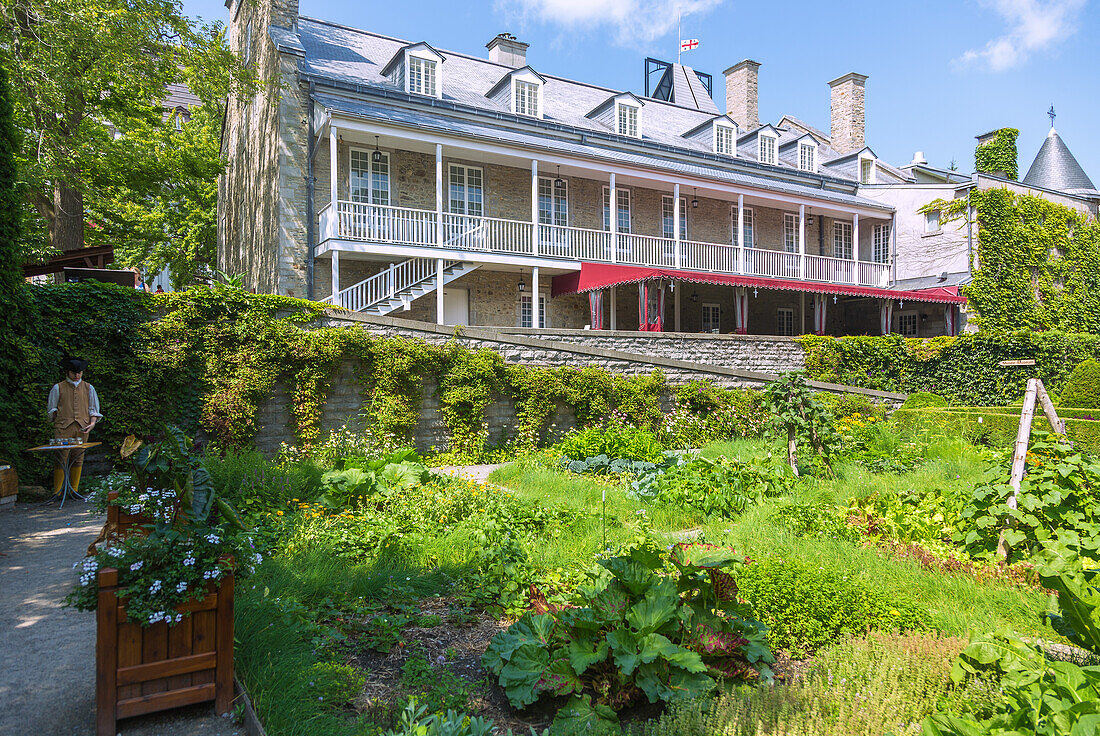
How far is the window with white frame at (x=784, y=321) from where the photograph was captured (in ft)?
78.6

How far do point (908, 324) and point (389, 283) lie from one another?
64.4 feet

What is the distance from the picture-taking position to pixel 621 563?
362cm

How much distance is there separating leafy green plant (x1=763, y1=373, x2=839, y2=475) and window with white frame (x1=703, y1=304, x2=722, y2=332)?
46.3ft

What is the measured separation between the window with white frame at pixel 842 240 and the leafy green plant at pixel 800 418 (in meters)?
18.8

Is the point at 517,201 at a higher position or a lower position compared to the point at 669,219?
lower

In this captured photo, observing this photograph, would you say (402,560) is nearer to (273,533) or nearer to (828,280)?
(273,533)

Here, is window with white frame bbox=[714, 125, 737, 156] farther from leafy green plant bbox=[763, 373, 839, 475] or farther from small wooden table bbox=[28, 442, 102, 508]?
small wooden table bbox=[28, 442, 102, 508]

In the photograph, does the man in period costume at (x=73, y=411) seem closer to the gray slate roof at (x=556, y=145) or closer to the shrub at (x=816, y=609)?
the shrub at (x=816, y=609)

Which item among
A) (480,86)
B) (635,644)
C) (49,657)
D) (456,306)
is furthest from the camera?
(480,86)

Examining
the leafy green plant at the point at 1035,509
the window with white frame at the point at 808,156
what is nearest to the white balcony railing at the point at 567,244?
the window with white frame at the point at 808,156

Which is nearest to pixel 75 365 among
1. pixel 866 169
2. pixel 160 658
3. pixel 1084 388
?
pixel 160 658

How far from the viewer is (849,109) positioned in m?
28.2

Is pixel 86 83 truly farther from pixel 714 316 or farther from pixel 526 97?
pixel 714 316

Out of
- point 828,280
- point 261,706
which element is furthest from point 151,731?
point 828,280
